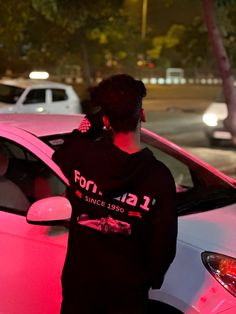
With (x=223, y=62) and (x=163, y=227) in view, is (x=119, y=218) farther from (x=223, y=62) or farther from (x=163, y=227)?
(x=223, y=62)

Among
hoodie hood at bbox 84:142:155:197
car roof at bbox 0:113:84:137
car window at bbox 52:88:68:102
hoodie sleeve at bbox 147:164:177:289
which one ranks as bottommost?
car window at bbox 52:88:68:102

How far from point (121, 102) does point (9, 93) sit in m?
14.3

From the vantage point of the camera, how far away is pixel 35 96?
16.2 meters

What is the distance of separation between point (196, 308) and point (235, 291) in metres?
0.18

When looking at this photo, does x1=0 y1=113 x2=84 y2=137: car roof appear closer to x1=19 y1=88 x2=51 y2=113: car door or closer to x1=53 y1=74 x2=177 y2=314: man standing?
x1=53 y1=74 x2=177 y2=314: man standing

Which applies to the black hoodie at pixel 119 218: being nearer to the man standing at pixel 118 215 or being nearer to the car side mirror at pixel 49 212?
the man standing at pixel 118 215

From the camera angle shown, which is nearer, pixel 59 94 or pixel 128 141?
pixel 128 141

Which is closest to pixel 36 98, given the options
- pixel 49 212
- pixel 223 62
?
pixel 223 62

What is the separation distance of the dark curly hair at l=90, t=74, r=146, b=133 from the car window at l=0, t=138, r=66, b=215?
1.00 meters

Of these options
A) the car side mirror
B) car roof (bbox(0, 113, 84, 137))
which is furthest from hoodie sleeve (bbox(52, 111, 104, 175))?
car roof (bbox(0, 113, 84, 137))

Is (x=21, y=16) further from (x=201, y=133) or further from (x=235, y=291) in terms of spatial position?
(x=235, y=291)

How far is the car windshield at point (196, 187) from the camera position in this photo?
3334mm

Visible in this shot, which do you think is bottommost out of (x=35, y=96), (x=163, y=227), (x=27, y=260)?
(x=35, y=96)

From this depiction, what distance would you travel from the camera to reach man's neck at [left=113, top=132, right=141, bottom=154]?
2.29 metres
